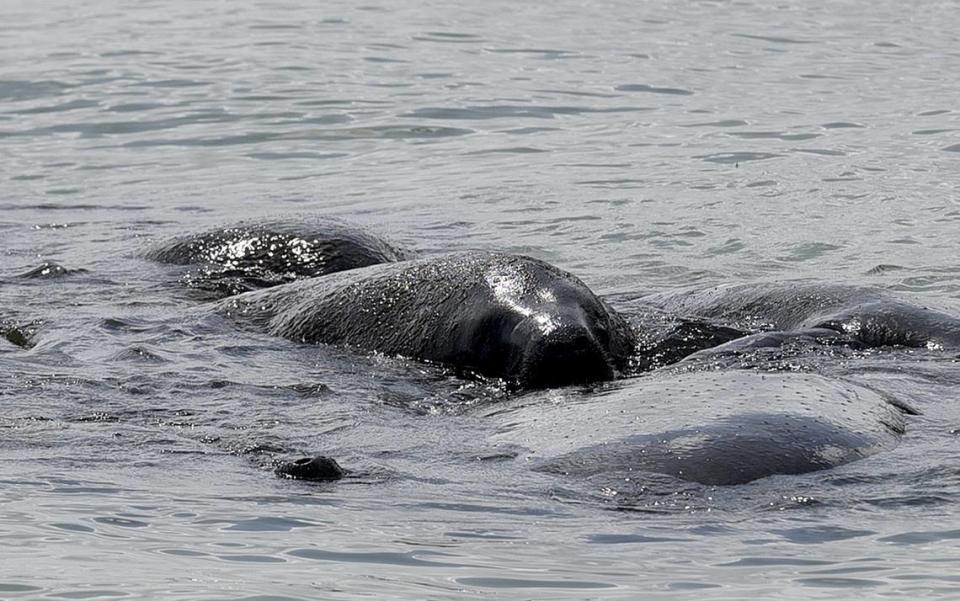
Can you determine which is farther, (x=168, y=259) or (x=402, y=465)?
(x=168, y=259)

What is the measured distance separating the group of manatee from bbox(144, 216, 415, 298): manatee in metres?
0.02

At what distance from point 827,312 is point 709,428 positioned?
2.83 m

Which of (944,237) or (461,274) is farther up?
(461,274)

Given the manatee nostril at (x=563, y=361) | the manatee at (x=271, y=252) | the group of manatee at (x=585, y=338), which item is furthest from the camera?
the manatee at (x=271, y=252)

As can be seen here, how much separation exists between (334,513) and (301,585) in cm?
86

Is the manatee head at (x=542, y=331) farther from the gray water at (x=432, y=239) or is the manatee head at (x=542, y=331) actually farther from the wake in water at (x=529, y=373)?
the gray water at (x=432, y=239)

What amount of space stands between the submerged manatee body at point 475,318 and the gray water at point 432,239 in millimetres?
215

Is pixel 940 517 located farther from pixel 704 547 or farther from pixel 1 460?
pixel 1 460

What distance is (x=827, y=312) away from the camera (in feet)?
31.1

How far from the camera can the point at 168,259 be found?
1198 cm

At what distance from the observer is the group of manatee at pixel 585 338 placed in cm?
684

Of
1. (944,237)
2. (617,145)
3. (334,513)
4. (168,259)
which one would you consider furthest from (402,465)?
(617,145)

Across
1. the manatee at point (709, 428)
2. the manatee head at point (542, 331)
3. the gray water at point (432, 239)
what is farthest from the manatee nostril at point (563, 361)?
the manatee at point (709, 428)

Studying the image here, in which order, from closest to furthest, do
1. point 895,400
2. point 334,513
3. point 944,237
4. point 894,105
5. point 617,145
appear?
point 334,513 → point 895,400 → point 944,237 → point 617,145 → point 894,105
